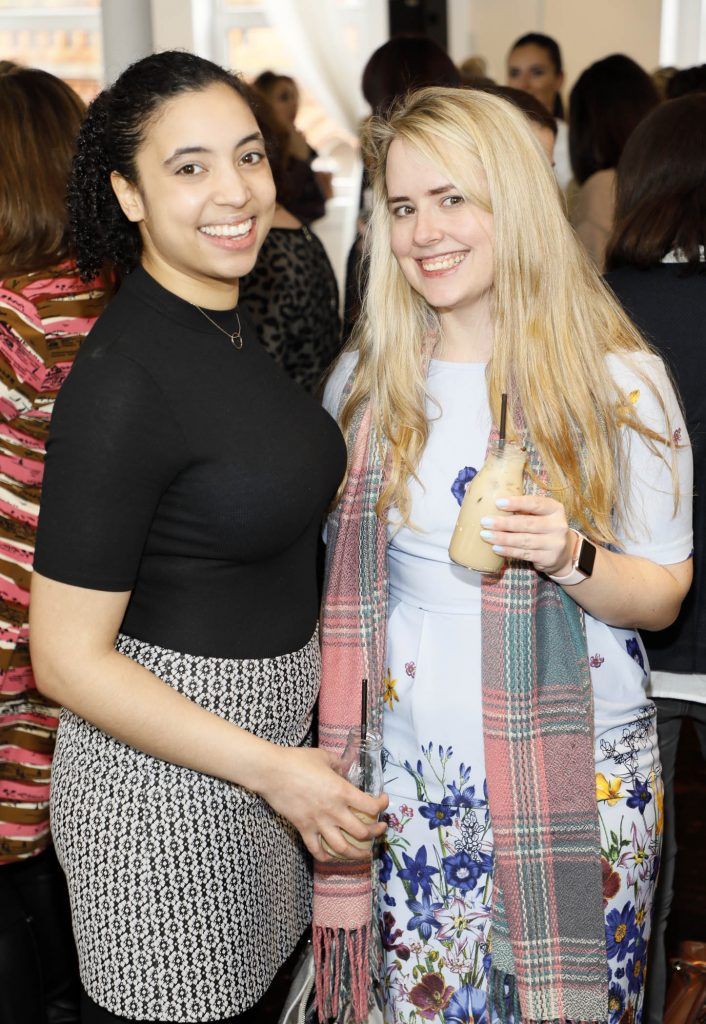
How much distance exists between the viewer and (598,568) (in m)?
1.66

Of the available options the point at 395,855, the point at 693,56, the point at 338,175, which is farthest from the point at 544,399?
the point at 693,56

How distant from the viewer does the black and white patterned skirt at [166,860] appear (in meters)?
1.54

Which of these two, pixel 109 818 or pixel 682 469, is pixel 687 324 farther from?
pixel 109 818

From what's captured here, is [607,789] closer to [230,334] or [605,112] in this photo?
[230,334]

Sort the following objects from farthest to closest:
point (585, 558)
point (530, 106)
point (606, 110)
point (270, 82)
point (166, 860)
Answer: point (270, 82), point (606, 110), point (530, 106), point (585, 558), point (166, 860)

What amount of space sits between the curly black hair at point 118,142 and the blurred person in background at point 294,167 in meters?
1.39

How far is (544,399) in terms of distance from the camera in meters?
1.77

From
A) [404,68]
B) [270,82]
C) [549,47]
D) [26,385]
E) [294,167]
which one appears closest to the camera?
[26,385]

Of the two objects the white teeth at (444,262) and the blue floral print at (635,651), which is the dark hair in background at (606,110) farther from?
the blue floral print at (635,651)

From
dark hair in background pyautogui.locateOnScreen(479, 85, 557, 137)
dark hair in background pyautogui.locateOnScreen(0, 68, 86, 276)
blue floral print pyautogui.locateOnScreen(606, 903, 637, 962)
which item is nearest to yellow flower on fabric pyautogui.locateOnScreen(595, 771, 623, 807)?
blue floral print pyautogui.locateOnScreen(606, 903, 637, 962)

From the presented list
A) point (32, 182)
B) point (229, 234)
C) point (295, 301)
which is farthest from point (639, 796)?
point (295, 301)

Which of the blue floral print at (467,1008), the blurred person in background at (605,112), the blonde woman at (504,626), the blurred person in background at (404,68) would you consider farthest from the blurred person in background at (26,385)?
the blurred person in background at (605,112)

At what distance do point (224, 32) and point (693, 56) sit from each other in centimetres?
326

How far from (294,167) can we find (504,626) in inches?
111
